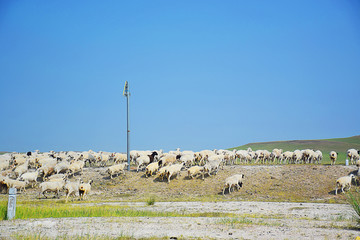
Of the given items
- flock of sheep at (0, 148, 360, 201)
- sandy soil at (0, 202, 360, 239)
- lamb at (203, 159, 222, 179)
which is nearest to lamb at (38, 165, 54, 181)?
flock of sheep at (0, 148, 360, 201)

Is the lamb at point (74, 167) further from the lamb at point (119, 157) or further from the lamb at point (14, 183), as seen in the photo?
the lamb at point (119, 157)

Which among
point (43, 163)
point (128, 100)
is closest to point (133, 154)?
point (128, 100)

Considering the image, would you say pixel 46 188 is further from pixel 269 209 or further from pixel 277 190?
pixel 277 190

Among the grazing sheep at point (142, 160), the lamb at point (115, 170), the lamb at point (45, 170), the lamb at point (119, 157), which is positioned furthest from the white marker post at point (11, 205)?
the lamb at point (119, 157)

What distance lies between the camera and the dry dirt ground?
1294 centimetres

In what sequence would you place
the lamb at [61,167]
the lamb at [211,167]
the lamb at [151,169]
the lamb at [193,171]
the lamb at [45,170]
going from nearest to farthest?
the lamb at [193,171]
the lamb at [211,167]
the lamb at [45,170]
the lamb at [61,167]
the lamb at [151,169]

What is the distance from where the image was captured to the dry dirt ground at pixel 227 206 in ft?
42.4

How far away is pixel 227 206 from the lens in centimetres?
2297

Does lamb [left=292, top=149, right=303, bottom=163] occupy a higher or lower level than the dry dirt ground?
Result: higher

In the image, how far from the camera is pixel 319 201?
25.8 metres

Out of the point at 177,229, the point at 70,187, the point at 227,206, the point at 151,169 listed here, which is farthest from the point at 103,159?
the point at 177,229

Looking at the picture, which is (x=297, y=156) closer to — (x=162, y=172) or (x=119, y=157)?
(x=162, y=172)

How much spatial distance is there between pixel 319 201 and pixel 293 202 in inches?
79.4

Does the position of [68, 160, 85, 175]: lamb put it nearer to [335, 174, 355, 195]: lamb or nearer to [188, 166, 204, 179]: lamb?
[188, 166, 204, 179]: lamb
